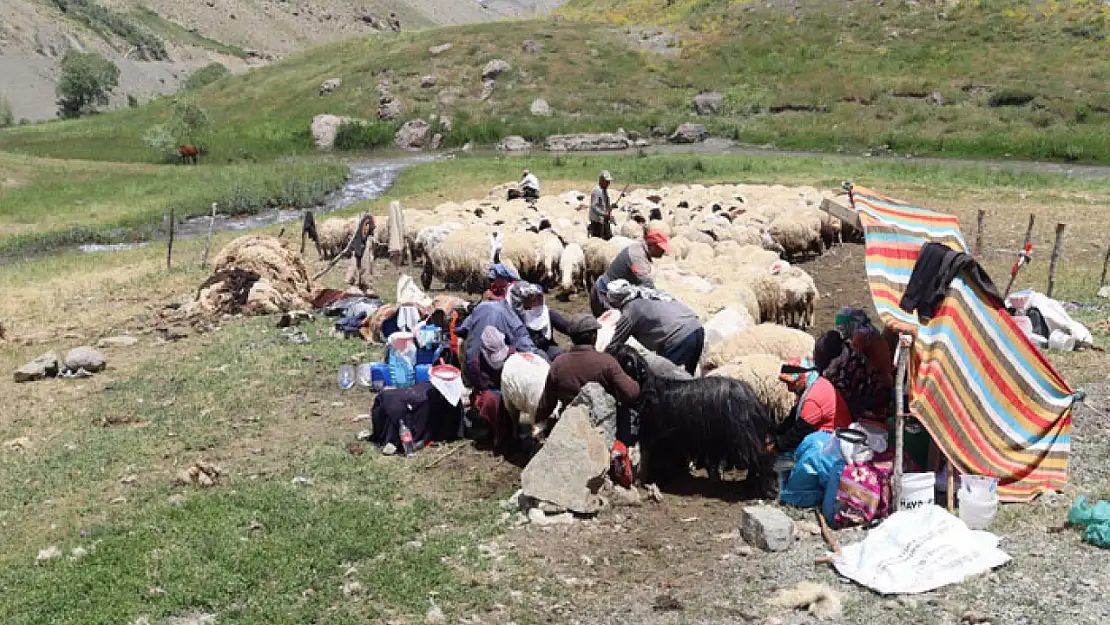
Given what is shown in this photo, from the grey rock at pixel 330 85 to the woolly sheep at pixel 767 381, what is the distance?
181ft

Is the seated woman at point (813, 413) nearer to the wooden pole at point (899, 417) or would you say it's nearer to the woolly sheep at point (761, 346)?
the wooden pole at point (899, 417)

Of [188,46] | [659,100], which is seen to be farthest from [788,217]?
[188,46]

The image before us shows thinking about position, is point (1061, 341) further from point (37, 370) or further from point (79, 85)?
point (79, 85)

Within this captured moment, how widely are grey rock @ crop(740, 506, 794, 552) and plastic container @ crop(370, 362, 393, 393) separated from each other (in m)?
4.91

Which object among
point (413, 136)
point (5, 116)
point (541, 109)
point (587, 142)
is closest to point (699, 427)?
point (587, 142)

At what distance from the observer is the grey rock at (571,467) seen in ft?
23.2

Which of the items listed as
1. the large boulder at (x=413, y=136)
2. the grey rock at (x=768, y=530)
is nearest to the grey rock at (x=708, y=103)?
the large boulder at (x=413, y=136)

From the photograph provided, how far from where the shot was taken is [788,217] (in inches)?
692

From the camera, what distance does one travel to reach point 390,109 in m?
53.4

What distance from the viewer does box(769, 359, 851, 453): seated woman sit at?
7203 millimetres

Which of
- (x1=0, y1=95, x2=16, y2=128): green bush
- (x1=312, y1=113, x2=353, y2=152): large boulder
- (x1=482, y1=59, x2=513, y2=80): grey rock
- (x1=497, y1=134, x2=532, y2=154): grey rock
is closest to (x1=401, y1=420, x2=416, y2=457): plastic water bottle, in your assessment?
(x1=497, y1=134, x2=532, y2=154): grey rock

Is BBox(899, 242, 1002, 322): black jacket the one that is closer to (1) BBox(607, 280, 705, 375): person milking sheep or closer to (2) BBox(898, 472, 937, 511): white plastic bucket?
(2) BBox(898, 472, 937, 511): white plastic bucket

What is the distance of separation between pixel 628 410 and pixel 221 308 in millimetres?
8926

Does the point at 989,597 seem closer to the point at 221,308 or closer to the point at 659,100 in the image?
the point at 221,308
